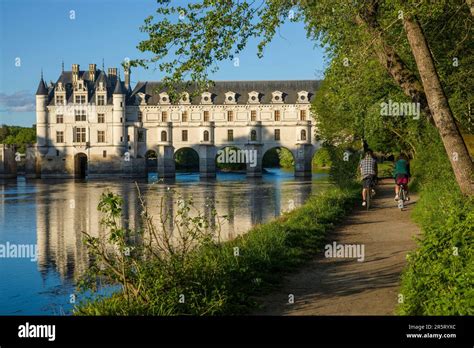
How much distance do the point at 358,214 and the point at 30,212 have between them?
16340 millimetres

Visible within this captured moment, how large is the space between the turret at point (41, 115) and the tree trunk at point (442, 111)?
69.6 m

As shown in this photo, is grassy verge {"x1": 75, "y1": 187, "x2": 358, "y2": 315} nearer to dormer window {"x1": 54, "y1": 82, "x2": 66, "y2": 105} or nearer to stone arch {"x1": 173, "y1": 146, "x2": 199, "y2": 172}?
dormer window {"x1": 54, "y1": 82, "x2": 66, "y2": 105}

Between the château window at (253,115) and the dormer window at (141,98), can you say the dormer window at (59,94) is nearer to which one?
the dormer window at (141,98)

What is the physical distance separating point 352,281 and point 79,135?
229ft

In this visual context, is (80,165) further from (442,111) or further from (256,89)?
(442,111)

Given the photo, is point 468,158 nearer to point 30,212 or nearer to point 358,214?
point 358,214

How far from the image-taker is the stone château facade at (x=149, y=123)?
7238cm

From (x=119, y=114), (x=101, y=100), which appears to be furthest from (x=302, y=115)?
(x=101, y=100)

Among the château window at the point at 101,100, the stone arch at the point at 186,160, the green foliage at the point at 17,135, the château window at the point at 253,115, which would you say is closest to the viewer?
the château window at the point at 253,115

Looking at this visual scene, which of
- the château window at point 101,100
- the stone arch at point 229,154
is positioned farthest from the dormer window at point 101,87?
the stone arch at point 229,154

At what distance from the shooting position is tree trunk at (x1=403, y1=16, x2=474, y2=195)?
956cm

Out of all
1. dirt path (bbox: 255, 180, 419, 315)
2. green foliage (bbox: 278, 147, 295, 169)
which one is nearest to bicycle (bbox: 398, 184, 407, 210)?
dirt path (bbox: 255, 180, 419, 315)

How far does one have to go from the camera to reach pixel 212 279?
744 cm
